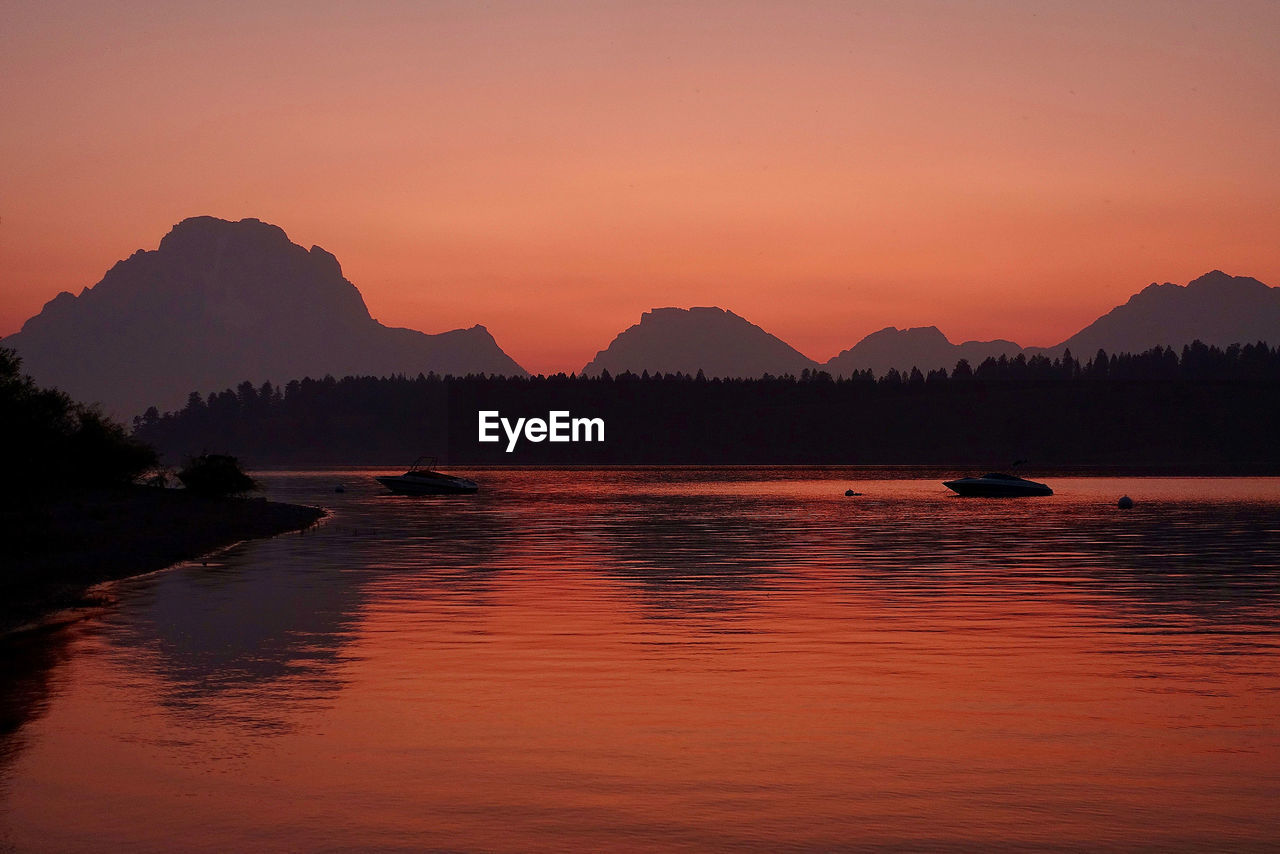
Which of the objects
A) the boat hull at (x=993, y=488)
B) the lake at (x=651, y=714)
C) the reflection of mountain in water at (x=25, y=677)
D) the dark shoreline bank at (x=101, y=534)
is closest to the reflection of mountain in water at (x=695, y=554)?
the lake at (x=651, y=714)

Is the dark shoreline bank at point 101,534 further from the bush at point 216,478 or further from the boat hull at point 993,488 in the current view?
the boat hull at point 993,488

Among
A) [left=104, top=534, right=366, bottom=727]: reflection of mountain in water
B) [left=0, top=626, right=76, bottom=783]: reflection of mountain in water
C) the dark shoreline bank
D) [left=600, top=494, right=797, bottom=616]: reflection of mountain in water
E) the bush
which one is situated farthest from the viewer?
the bush

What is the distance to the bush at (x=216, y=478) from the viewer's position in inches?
3831

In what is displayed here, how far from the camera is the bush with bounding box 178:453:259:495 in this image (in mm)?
97312

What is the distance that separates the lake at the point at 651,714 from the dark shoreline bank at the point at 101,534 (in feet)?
6.59

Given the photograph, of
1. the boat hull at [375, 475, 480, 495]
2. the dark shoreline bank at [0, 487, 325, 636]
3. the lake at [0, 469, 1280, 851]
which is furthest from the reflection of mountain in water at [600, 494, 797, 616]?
the boat hull at [375, 475, 480, 495]

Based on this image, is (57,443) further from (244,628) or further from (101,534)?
(244,628)

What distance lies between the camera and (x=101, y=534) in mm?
61656

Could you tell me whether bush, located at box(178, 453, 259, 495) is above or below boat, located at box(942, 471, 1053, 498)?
above

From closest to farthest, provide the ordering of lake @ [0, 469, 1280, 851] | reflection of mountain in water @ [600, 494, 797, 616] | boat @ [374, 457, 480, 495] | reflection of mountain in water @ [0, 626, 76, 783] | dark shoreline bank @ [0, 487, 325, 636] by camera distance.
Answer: lake @ [0, 469, 1280, 851] < reflection of mountain in water @ [0, 626, 76, 783] < dark shoreline bank @ [0, 487, 325, 636] < reflection of mountain in water @ [600, 494, 797, 616] < boat @ [374, 457, 480, 495]

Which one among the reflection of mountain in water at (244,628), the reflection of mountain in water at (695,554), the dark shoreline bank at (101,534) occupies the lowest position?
the reflection of mountain in water at (695,554)

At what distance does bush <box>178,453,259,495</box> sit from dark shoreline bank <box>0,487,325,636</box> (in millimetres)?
1451

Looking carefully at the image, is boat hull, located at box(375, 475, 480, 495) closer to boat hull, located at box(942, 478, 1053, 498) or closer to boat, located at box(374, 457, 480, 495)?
boat, located at box(374, 457, 480, 495)

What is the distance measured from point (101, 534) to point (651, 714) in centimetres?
4728
